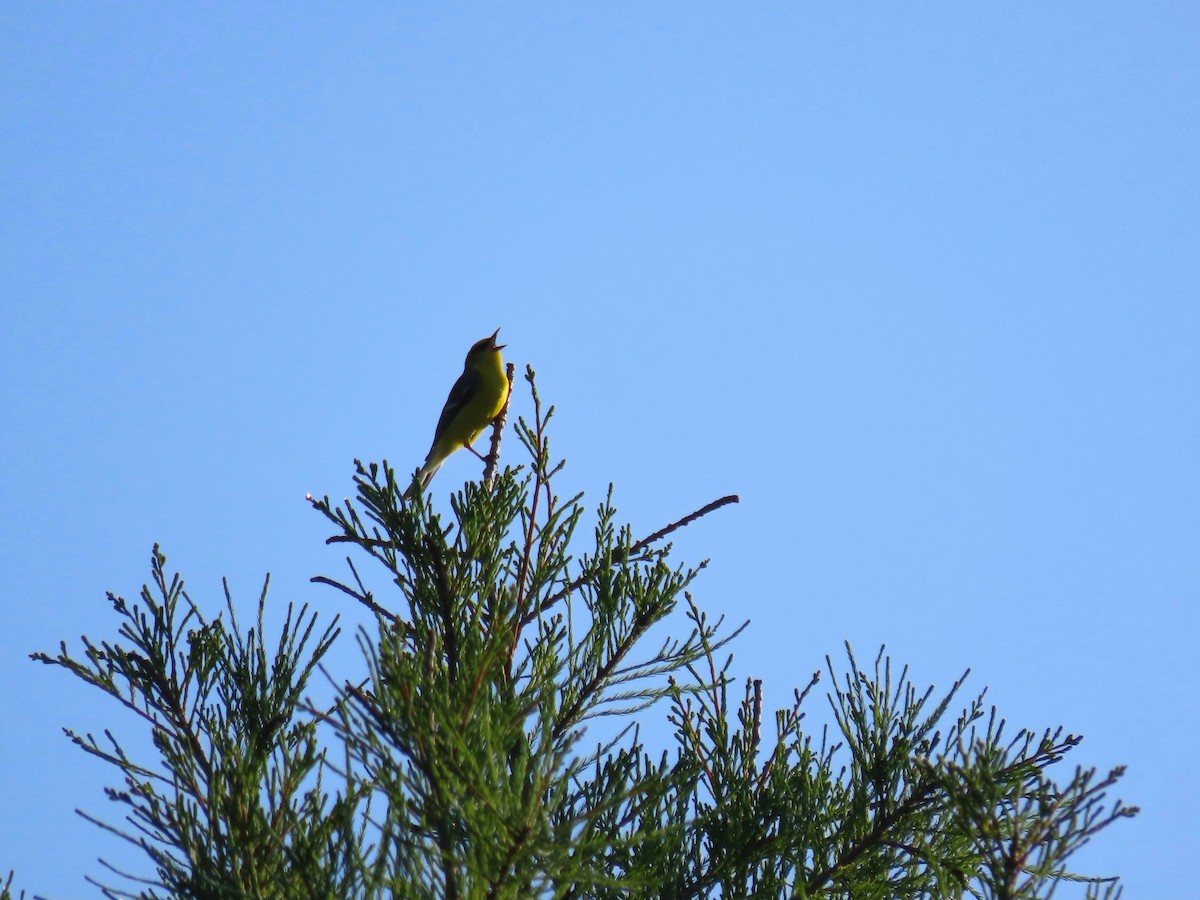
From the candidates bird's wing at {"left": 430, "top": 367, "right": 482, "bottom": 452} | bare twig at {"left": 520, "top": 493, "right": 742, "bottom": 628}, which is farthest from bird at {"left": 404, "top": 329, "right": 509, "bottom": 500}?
bare twig at {"left": 520, "top": 493, "right": 742, "bottom": 628}

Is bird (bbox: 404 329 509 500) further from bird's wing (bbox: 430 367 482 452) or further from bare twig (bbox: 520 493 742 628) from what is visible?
bare twig (bbox: 520 493 742 628)

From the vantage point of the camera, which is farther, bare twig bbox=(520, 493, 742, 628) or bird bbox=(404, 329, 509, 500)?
bird bbox=(404, 329, 509, 500)

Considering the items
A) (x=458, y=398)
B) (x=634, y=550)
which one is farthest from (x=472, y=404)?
(x=634, y=550)

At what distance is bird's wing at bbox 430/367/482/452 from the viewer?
8844mm

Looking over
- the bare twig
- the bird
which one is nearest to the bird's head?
the bird

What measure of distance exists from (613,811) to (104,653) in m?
2.13

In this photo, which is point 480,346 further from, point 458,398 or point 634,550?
point 634,550

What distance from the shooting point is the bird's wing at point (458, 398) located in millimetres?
8844

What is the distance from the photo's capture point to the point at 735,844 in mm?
4176

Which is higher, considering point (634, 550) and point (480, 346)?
point (480, 346)

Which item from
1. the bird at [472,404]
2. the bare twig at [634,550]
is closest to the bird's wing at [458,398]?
the bird at [472,404]

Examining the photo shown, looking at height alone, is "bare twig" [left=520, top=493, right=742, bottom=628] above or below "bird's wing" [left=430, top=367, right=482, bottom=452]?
below

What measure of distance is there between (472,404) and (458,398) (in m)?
0.19

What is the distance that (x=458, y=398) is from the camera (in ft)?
29.3
